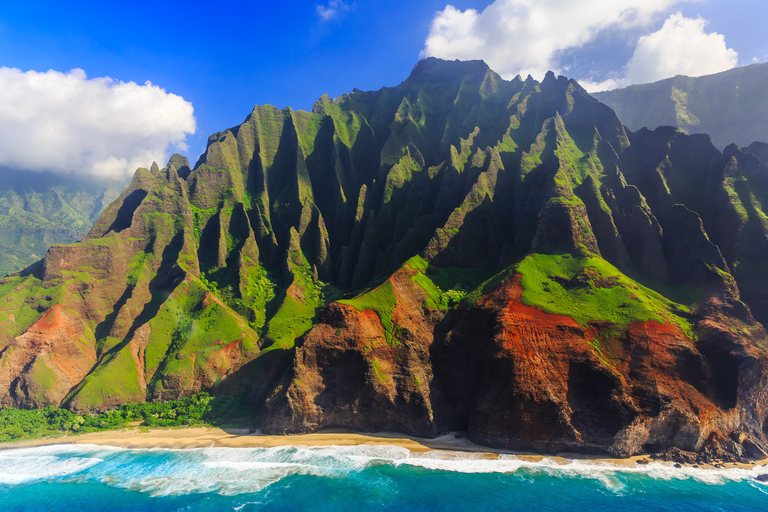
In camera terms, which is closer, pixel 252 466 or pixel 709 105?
pixel 252 466

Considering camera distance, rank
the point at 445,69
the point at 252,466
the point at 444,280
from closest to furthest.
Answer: the point at 252,466, the point at 444,280, the point at 445,69

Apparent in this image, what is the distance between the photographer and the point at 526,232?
79812 millimetres

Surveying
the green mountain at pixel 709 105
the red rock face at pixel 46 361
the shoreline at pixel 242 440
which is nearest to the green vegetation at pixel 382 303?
the shoreline at pixel 242 440

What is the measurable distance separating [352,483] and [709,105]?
591 feet

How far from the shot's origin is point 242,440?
6044 cm

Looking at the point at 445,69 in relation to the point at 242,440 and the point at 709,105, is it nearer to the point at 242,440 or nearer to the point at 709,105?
the point at 709,105

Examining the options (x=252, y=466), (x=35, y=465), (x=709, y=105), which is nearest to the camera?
(x=252, y=466)

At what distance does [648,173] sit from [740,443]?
217ft

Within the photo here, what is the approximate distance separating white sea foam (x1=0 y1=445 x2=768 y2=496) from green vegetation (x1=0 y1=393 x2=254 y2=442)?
4.90 meters

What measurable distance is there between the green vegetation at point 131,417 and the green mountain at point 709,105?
6139 inches

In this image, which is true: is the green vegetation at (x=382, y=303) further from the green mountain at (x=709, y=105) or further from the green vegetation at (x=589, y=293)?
the green mountain at (x=709, y=105)

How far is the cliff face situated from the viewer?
5284 centimetres

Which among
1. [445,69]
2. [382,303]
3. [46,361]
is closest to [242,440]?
[382,303]

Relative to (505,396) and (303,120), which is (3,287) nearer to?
(303,120)
